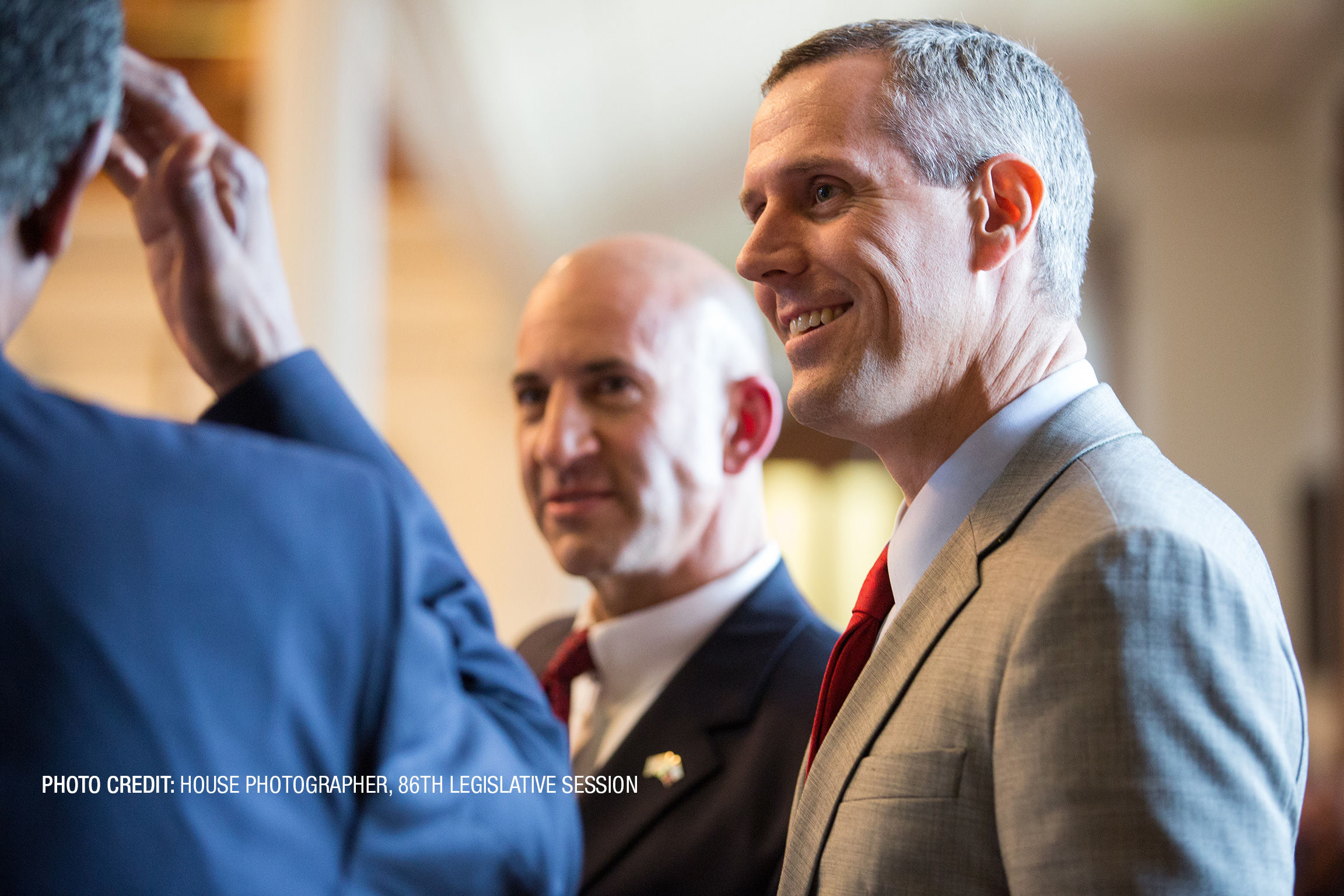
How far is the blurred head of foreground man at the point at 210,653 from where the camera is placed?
2.86 ft

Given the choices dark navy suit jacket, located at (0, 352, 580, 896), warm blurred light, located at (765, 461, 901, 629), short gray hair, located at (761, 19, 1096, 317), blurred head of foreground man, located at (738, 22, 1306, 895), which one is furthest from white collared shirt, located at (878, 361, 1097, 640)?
warm blurred light, located at (765, 461, 901, 629)

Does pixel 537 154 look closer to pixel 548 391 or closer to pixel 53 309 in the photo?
pixel 53 309

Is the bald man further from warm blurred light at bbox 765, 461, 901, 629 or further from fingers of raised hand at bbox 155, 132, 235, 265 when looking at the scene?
warm blurred light at bbox 765, 461, 901, 629

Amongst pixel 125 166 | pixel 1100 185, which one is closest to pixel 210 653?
pixel 125 166

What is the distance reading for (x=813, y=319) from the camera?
141cm

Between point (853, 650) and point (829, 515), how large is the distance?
1130 centimetres

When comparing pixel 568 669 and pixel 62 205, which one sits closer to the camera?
pixel 62 205

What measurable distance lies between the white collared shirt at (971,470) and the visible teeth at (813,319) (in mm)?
212

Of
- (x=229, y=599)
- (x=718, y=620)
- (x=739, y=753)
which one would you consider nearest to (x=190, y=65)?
(x=718, y=620)

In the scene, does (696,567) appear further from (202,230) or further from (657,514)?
(202,230)

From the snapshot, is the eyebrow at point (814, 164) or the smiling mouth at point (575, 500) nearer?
the eyebrow at point (814, 164)

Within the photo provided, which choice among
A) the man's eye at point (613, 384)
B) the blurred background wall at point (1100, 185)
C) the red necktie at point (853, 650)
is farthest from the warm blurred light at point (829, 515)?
the red necktie at point (853, 650)

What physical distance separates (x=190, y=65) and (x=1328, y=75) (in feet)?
21.2

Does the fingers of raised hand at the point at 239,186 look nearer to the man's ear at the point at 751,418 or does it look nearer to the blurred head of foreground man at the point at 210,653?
the blurred head of foreground man at the point at 210,653
